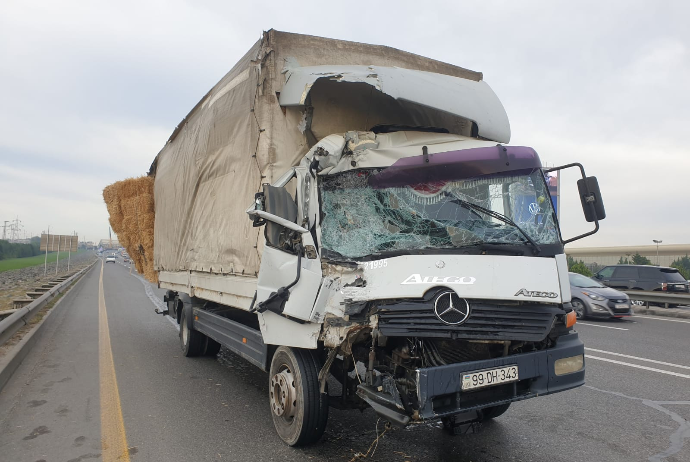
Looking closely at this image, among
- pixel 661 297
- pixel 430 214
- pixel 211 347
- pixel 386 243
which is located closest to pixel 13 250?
pixel 211 347

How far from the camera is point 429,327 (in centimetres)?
336

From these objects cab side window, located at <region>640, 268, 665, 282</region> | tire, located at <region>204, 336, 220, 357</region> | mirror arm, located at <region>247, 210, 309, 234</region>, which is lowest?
tire, located at <region>204, 336, 220, 357</region>

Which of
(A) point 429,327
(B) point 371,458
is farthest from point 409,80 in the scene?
(B) point 371,458

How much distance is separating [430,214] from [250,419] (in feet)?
9.18

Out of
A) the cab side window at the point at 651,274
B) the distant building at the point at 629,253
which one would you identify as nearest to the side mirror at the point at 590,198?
the cab side window at the point at 651,274

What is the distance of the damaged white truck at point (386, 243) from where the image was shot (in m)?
3.46

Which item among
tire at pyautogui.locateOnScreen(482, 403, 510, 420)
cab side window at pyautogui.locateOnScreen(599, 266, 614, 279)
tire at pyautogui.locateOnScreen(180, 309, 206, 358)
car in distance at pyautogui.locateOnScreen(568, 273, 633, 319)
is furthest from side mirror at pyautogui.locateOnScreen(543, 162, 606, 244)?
cab side window at pyautogui.locateOnScreen(599, 266, 614, 279)

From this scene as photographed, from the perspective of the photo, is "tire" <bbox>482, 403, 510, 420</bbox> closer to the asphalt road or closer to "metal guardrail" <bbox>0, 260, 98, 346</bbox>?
the asphalt road

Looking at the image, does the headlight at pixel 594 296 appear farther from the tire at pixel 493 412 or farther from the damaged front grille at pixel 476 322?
the damaged front grille at pixel 476 322

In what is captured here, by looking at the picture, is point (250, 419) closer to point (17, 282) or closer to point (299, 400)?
point (299, 400)

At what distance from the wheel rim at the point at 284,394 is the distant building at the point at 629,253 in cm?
3507

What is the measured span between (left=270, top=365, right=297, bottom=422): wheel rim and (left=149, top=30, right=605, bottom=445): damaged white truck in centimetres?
2

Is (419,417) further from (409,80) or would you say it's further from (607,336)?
(607,336)

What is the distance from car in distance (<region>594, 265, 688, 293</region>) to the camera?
17.3m
